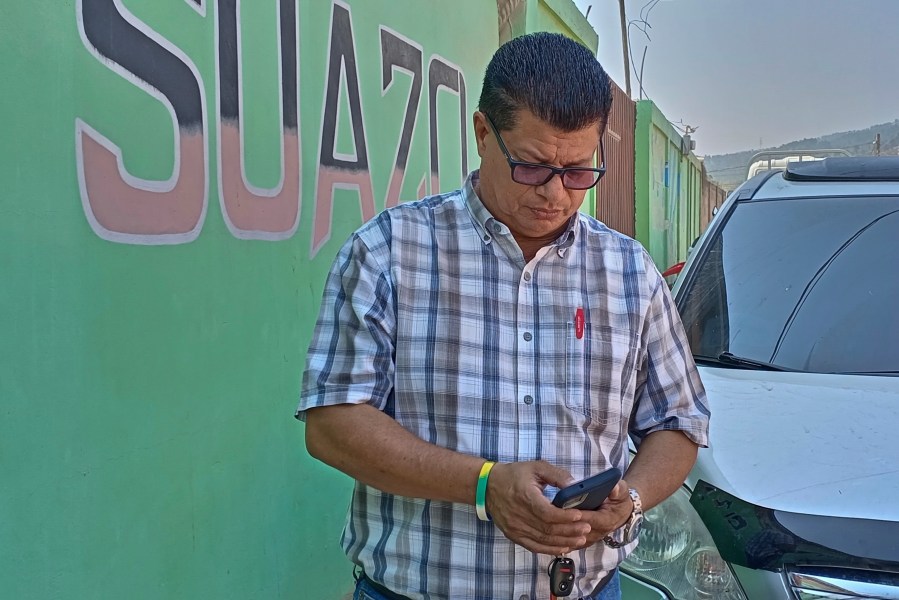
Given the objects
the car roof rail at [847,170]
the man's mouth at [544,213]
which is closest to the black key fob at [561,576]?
the man's mouth at [544,213]

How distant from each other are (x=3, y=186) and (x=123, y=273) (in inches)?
16.1

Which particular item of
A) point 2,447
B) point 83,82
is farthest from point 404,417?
point 83,82

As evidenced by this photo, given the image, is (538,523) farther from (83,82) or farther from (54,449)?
(83,82)

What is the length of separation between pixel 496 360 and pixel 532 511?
11.9 inches

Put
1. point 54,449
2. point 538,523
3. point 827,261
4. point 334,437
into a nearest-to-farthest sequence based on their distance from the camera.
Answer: point 538,523
point 334,437
point 54,449
point 827,261

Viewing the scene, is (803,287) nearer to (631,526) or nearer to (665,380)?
(665,380)

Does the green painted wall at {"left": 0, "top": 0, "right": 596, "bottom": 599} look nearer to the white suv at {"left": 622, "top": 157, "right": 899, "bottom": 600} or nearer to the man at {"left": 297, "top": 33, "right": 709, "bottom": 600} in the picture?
the man at {"left": 297, "top": 33, "right": 709, "bottom": 600}

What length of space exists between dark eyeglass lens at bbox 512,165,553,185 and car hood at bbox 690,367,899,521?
2.76 feet

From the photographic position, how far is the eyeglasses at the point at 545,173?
155 cm

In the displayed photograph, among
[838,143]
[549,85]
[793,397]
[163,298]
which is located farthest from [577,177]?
[838,143]

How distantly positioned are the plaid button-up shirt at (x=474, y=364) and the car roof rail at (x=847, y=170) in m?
2.01

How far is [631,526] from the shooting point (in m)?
1.53

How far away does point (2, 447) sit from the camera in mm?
1879

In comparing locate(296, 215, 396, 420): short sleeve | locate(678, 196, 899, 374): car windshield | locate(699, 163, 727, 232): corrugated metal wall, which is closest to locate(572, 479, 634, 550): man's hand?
locate(296, 215, 396, 420): short sleeve
